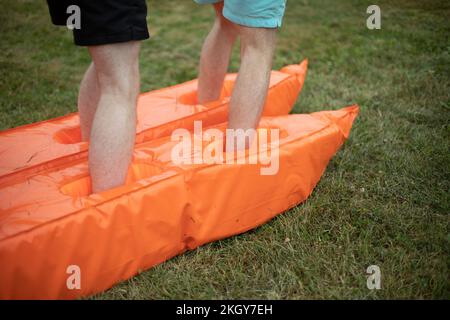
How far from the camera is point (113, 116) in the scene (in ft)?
5.44

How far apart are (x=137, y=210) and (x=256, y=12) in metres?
0.91

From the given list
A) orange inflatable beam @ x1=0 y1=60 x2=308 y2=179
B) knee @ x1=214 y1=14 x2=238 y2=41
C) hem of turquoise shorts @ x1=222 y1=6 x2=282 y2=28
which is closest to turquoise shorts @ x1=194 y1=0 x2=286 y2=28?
hem of turquoise shorts @ x1=222 y1=6 x2=282 y2=28

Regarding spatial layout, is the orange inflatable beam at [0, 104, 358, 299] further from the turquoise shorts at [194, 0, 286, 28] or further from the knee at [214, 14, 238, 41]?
the knee at [214, 14, 238, 41]

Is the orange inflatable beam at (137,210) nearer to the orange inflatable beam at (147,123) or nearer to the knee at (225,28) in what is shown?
the orange inflatable beam at (147,123)

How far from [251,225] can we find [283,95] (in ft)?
3.52

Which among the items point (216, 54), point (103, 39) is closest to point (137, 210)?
point (103, 39)

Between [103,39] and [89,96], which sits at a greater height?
[103,39]

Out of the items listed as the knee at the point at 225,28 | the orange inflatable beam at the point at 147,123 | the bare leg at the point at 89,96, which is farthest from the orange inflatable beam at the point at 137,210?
the knee at the point at 225,28

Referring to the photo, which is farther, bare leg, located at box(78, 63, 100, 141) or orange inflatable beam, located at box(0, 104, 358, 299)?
bare leg, located at box(78, 63, 100, 141)

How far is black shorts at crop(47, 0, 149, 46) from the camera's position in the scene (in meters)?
1.55

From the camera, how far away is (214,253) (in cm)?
175

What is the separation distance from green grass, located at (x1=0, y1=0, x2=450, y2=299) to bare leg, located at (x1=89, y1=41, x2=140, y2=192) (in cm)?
40

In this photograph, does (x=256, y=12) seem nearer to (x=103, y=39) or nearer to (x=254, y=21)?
(x=254, y=21)
